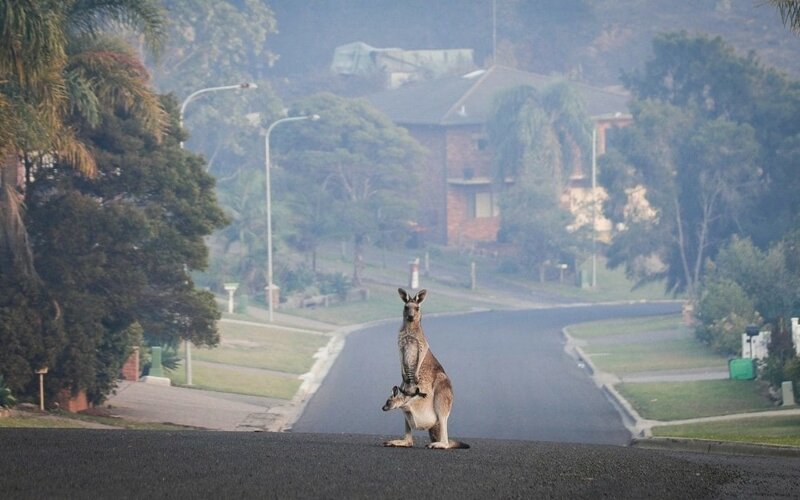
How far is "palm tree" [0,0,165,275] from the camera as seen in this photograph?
28.1 meters

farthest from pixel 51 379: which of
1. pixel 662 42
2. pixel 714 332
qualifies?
pixel 662 42

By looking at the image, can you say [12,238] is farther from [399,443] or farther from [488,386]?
[399,443]

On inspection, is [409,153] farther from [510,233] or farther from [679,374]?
[679,374]

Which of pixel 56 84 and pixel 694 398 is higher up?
pixel 56 84

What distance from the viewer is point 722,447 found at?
20.6 m

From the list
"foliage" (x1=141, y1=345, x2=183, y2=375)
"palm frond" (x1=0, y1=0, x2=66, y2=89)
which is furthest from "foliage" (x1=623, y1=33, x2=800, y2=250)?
"palm frond" (x1=0, y1=0, x2=66, y2=89)

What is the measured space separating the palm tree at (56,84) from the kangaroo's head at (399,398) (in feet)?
48.9

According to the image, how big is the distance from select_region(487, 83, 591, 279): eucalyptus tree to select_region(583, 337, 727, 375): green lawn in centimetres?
3030

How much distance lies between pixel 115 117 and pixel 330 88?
99.9 metres

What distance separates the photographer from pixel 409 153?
91.2 m

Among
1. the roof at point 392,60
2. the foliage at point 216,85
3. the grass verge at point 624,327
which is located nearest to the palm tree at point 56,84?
the grass verge at point 624,327

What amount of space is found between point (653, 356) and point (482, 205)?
1881 inches


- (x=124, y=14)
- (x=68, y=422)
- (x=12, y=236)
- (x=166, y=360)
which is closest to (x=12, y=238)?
(x=12, y=236)

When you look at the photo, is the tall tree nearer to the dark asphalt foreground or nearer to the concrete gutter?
the concrete gutter
